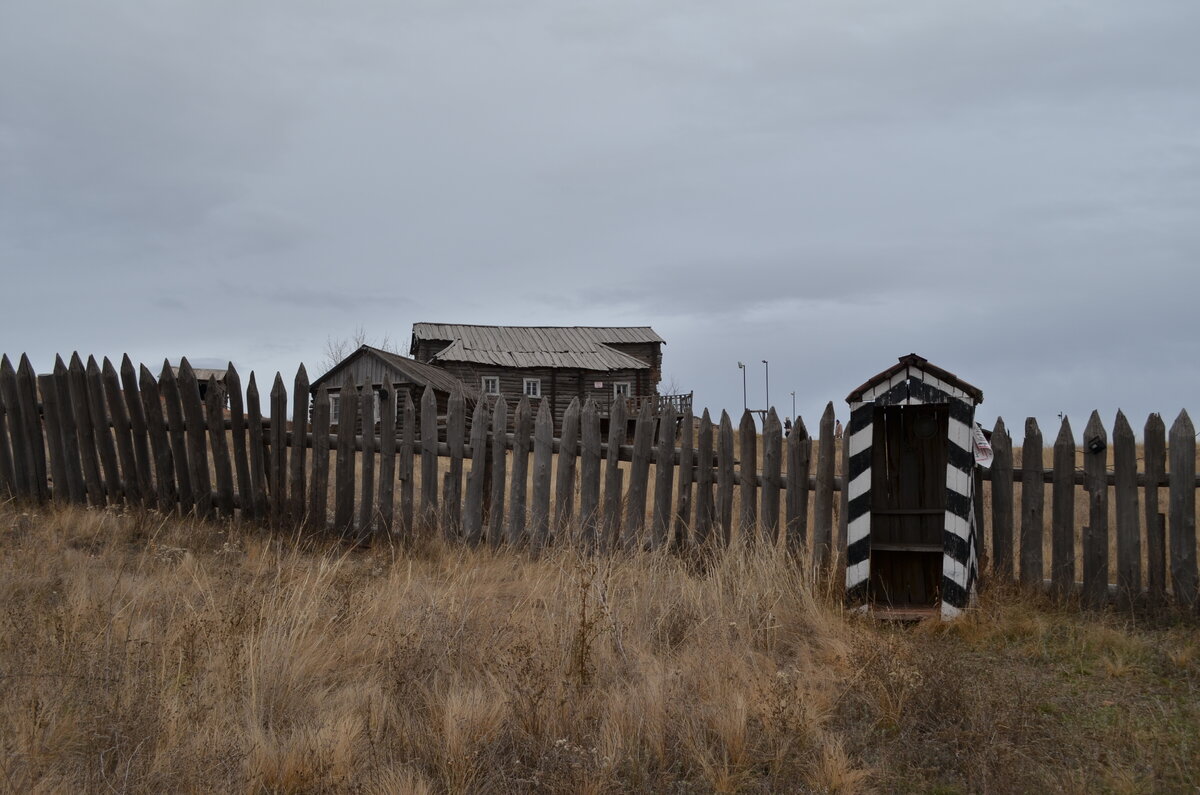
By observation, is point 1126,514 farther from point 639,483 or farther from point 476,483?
point 476,483

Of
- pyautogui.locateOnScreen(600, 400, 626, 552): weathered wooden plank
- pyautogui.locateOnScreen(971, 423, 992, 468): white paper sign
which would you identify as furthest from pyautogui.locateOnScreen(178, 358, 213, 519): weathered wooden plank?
pyautogui.locateOnScreen(971, 423, 992, 468): white paper sign

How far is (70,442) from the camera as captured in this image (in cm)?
1040

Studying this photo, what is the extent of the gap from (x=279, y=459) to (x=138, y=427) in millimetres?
1785

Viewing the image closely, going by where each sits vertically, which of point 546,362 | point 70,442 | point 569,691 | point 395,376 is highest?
point 546,362

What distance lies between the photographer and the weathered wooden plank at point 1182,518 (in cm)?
686

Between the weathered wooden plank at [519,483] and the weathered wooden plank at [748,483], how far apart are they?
1970 millimetres

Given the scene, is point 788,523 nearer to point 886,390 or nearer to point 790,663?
point 886,390

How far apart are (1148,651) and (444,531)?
572cm

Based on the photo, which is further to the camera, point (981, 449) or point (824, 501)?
point (824, 501)

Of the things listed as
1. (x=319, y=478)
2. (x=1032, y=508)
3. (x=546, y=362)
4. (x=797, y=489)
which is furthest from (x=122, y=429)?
(x=546, y=362)

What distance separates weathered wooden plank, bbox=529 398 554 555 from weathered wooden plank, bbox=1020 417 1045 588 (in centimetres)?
384

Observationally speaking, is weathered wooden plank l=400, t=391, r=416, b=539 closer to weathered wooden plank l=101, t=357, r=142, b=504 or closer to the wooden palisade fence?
the wooden palisade fence

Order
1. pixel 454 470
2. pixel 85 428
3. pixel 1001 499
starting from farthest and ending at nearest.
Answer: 1. pixel 85 428
2. pixel 454 470
3. pixel 1001 499

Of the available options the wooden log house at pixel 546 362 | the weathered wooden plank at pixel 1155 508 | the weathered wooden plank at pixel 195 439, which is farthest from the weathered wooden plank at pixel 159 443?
the wooden log house at pixel 546 362
